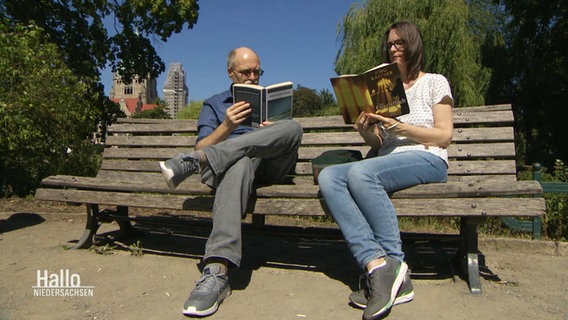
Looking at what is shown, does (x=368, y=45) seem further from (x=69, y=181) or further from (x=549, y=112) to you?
(x=69, y=181)

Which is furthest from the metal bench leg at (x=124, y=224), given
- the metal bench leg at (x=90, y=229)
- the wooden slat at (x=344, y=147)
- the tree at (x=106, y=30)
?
the tree at (x=106, y=30)

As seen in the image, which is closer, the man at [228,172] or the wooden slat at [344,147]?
the man at [228,172]

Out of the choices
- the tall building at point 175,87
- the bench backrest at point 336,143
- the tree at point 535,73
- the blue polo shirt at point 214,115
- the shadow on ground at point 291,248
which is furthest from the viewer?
the tall building at point 175,87

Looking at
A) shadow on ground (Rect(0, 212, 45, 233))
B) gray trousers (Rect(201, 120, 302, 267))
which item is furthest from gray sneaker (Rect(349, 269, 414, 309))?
shadow on ground (Rect(0, 212, 45, 233))

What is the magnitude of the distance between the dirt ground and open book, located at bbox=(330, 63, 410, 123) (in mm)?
936

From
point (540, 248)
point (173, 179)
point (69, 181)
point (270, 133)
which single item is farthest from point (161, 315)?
point (540, 248)

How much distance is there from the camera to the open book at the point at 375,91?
2.52m

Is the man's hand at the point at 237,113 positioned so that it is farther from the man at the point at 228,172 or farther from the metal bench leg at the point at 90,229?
the metal bench leg at the point at 90,229

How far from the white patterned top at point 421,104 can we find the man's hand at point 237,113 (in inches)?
35.3

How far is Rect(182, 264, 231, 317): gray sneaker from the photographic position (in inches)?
89.0

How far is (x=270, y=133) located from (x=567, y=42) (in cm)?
1440

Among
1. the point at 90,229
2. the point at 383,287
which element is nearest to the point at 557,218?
the point at 383,287

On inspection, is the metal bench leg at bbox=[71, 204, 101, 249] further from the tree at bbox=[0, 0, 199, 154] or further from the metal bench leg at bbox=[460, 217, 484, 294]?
the tree at bbox=[0, 0, 199, 154]

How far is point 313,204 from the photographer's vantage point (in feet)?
8.64
